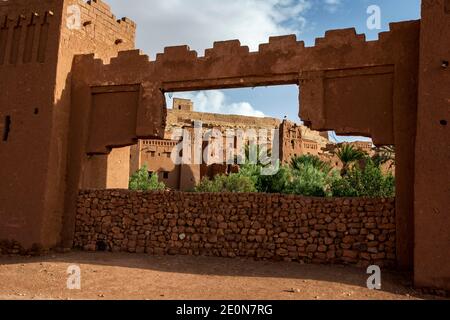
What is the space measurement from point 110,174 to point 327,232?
7.76 metres

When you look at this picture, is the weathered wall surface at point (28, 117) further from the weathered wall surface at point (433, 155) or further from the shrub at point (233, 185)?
the shrub at point (233, 185)

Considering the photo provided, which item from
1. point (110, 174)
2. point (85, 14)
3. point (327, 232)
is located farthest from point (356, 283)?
point (85, 14)

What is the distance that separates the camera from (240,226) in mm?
10633

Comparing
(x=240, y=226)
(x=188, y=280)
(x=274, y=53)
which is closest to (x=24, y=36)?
(x=274, y=53)

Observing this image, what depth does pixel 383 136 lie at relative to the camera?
32.2ft

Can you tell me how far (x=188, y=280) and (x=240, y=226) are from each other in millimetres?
2466

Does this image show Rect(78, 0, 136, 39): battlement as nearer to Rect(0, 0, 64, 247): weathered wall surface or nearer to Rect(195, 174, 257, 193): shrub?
Rect(0, 0, 64, 247): weathered wall surface

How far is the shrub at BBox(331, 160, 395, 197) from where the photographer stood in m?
21.9

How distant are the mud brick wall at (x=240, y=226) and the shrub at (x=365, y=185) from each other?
502 inches

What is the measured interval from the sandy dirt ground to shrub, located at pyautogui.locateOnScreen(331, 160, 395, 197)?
13.5m

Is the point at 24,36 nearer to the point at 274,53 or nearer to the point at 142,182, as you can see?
the point at 274,53

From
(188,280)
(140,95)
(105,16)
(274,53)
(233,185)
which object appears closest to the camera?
(188,280)

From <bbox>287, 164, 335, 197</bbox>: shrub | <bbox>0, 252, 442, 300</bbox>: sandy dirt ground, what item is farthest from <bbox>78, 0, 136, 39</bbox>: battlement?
<bbox>287, 164, 335, 197</bbox>: shrub

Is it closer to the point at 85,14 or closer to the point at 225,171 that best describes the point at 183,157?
the point at 225,171
